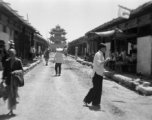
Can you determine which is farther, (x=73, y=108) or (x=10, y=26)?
(x=10, y=26)

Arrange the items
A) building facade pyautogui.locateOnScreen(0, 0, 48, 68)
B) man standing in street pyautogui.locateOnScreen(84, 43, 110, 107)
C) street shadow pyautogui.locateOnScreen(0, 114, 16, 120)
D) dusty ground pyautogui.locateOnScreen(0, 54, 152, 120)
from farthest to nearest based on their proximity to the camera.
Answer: building facade pyautogui.locateOnScreen(0, 0, 48, 68) < man standing in street pyautogui.locateOnScreen(84, 43, 110, 107) < dusty ground pyautogui.locateOnScreen(0, 54, 152, 120) < street shadow pyautogui.locateOnScreen(0, 114, 16, 120)

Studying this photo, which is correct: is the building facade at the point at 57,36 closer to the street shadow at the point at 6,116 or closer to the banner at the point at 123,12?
the banner at the point at 123,12

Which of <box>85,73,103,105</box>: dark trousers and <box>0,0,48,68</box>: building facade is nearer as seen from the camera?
<box>85,73,103,105</box>: dark trousers

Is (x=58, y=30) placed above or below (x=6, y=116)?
above

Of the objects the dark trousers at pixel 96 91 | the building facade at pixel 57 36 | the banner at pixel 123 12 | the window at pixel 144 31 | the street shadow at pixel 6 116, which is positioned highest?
the building facade at pixel 57 36

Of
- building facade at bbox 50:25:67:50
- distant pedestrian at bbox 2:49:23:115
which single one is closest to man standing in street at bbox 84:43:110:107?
distant pedestrian at bbox 2:49:23:115

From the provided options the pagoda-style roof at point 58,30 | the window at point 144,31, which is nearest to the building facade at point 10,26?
the window at point 144,31

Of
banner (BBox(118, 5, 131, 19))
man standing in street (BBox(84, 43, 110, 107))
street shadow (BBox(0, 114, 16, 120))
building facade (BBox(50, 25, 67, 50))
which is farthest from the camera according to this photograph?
building facade (BBox(50, 25, 67, 50))

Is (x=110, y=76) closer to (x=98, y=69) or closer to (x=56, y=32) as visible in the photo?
(x=98, y=69)

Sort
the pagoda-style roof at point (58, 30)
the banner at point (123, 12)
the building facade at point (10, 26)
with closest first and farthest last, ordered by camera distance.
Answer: the banner at point (123, 12) < the building facade at point (10, 26) < the pagoda-style roof at point (58, 30)

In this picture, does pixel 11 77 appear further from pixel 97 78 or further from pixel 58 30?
pixel 58 30

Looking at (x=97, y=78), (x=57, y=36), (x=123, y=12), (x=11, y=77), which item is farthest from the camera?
(x=57, y=36)

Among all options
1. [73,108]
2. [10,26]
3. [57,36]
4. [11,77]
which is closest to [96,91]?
[73,108]

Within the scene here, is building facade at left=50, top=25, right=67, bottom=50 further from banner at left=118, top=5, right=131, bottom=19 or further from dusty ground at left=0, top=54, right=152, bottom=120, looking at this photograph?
dusty ground at left=0, top=54, right=152, bottom=120
